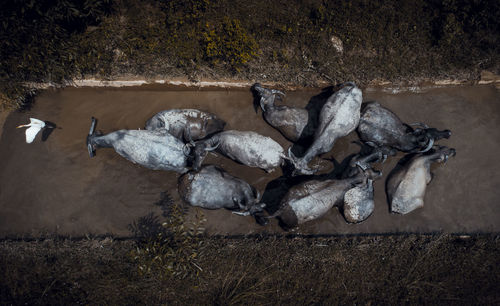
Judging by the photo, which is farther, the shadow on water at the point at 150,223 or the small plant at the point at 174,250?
the shadow on water at the point at 150,223

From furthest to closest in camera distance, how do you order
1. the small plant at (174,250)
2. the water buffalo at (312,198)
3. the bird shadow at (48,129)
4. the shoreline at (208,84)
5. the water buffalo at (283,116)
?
the shoreline at (208,84) < the bird shadow at (48,129) < the water buffalo at (283,116) < the small plant at (174,250) < the water buffalo at (312,198)

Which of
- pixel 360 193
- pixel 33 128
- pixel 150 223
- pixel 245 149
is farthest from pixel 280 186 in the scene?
pixel 33 128

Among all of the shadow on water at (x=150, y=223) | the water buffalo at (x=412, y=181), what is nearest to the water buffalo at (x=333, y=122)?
the water buffalo at (x=412, y=181)

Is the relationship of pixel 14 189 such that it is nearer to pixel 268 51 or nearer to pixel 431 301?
pixel 268 51

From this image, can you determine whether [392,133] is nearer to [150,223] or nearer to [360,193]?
[360,193]

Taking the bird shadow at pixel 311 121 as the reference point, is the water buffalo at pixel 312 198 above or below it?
below

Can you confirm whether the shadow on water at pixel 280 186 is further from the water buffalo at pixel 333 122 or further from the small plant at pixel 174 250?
the small plant at pixel 174 250
